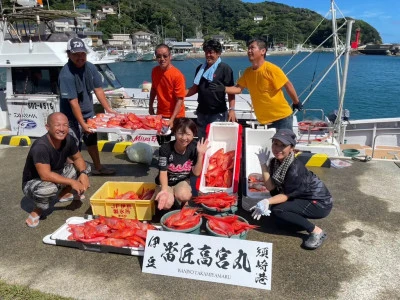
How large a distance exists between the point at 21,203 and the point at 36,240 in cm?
133

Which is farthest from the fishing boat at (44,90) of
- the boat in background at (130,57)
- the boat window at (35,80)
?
the boat in background at (130,57)

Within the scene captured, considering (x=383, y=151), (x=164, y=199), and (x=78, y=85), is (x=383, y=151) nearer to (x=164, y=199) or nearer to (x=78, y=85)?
(x=164, y=199)

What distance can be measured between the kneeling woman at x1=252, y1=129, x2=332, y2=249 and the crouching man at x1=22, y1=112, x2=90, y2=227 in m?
2.57

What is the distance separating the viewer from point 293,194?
366 cm

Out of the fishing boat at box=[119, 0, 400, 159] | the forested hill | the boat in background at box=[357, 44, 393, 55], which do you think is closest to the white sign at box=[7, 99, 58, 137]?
the fishing boat at box=[119, 0, 400, 159]

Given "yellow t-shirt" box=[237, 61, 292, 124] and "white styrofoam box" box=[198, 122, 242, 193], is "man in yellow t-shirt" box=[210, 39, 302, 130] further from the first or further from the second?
"white styrofoam box" box=[198, 122, 242, 193]

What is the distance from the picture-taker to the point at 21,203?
196 inches

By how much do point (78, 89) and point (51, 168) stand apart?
1.62 m

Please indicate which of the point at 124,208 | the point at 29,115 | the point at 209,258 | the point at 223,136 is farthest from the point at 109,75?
the point at 209,258

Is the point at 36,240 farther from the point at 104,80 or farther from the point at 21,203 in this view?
the point at 104,80

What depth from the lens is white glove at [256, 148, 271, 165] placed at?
5.08 m

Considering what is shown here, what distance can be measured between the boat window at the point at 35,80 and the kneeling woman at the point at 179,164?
537 cm

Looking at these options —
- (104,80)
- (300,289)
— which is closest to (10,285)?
(300,289)

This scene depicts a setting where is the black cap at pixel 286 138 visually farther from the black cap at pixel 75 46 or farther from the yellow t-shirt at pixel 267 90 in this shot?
the black cap at pixel 75 46
